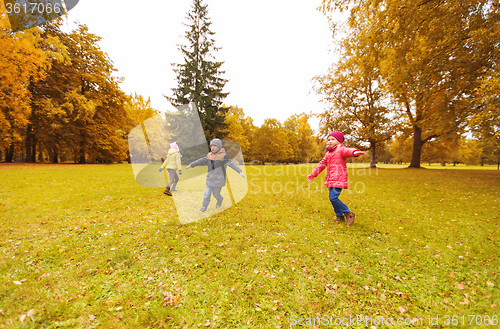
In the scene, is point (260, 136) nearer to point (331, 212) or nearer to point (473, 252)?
point (331, 212)

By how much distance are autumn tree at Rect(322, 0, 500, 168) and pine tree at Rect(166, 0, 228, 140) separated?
2160 centimetres

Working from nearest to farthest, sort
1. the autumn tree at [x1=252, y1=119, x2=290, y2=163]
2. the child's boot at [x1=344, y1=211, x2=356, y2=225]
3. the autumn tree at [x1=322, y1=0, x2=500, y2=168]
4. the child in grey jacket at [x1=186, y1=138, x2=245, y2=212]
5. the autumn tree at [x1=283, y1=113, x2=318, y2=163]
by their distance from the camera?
1. the child's boot at [x1=344, y1=211, x2=356, y2=225]
2. the child in grey jacket at [x1=186, y1=138, x2=245, y2=212]
3. the autumn tree at [x1=322, y1=0, x2=500, y2=168]
4. the autumn tree at [x1=252, y1=119, x2=290, y2=163]
5. the autumn tree at [x1=283, y1=113, x2=318, y2=163]

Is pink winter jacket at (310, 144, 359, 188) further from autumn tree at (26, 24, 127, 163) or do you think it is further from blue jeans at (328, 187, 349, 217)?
autumn tree at (26, 24, 127, 163)

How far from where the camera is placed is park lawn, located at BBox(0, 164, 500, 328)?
122 inches

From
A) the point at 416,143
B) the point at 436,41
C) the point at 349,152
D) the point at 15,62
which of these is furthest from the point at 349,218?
the point at 416,143

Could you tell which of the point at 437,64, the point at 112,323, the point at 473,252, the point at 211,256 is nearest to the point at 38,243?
the point at 112,323

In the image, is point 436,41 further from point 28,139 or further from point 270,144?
point 28,139

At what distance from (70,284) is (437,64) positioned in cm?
1785

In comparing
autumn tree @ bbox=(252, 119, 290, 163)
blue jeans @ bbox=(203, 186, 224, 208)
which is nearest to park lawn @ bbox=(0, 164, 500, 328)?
blue jeans @ bbox=(203, 186, 224, 208)

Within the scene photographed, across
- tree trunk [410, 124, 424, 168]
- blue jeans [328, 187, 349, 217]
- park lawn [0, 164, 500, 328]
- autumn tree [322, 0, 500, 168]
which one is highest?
autumn tree [322, 0, 500, 168]

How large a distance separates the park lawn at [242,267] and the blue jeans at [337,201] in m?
0.55

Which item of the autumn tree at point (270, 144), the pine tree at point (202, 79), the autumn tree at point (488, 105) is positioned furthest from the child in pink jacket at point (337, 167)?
the autumn tree at point (270, 144)

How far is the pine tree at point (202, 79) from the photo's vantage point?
2978cm

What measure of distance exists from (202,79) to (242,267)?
31.0 meters
